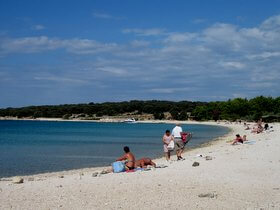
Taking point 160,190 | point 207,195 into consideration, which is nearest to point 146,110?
point 160,190

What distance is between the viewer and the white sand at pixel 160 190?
360 inches

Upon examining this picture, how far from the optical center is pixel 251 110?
353 ft

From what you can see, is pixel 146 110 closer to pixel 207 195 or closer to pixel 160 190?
pixel 160 190

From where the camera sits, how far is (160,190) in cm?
1065

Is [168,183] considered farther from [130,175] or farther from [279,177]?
[279,177]

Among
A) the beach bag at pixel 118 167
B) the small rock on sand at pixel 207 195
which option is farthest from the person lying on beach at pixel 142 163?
the small rock on sand at pixel 207 195

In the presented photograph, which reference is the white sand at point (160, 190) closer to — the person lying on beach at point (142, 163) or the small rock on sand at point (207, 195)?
the small rock on sand at point (207, 195)

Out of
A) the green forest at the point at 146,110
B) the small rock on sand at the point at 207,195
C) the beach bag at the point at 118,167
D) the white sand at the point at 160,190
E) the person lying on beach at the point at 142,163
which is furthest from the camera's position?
the green forest at the point at 146,110

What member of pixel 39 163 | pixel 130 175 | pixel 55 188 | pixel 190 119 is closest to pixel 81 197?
pixel 55 188

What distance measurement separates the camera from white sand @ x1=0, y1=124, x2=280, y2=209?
9156mm

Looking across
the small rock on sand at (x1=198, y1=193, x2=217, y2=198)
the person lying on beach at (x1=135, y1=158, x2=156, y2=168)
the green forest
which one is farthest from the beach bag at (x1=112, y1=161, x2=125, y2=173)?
the green forest

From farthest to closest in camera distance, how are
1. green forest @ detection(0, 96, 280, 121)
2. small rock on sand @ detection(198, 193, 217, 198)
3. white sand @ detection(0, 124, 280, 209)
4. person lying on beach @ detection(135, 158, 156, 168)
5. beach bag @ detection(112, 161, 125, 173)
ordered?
green forest @ detection(0, 96, 280, 121) → person lying on beach @ detection(135, 158, 156, 168) → beach bag @ detection(112, 161, 125, 173) → small rock on sand @ detection(198, 193, 217, 198) → white sand @ detection(0, 124, 280, 209)

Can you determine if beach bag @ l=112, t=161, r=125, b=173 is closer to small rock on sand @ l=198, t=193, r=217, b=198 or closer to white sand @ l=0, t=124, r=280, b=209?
white sand @ l=0, t=124, r=280, b=209

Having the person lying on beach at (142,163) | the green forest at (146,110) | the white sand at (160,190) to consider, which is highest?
the green forest at (146,110)
